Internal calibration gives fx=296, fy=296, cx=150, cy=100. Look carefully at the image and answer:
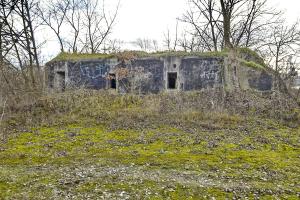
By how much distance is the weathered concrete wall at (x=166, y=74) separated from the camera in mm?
16328

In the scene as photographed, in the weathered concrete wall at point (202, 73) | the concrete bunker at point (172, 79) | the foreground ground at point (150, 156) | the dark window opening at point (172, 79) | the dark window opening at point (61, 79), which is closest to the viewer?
the foreground ground at point (150, 156)

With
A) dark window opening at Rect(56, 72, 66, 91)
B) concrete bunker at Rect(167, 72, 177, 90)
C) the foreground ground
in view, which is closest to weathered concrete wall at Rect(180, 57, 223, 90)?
concrete bunker at Rect(167, 72, 177, 90)

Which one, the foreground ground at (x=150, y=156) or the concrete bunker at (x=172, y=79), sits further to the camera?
the concrete bunker at (x=172, y=79)

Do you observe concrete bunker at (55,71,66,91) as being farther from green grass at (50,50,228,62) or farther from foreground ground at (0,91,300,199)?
foreground ground at (0,91,300,199)

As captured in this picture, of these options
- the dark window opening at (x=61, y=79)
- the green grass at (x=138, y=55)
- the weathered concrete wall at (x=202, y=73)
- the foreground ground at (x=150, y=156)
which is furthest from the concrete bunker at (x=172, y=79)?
the dark window opening at (x=61, y=79)

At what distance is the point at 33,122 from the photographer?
11.6 m

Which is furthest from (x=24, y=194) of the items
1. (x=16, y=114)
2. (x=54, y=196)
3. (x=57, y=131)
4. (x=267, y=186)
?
(x=16, y=114)

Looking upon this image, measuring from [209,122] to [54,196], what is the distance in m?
7.20

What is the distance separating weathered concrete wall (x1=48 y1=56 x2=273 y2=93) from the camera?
53.6ft

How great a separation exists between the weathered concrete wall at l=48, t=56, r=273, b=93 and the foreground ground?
4047 mm

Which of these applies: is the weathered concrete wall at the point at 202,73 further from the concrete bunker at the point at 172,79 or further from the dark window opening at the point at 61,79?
the dark window opening at the point at 61,79

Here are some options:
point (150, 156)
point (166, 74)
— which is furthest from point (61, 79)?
point (150, 156)

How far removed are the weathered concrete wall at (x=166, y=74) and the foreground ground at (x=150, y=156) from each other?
405cm

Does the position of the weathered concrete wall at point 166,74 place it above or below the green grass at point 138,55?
below
